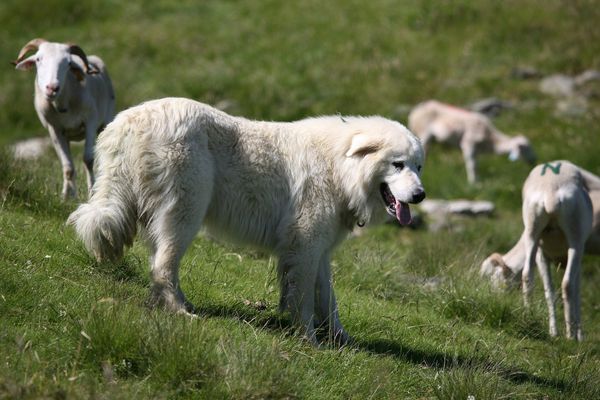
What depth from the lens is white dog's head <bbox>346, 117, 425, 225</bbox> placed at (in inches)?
295

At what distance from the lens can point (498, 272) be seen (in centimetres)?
1145

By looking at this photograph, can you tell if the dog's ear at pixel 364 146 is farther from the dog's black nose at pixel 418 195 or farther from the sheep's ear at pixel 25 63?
the sheep's ear at pixel 25 63

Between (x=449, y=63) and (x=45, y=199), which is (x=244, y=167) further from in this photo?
(x=449, y=63)

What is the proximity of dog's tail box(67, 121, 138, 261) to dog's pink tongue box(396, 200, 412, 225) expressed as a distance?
2298mm

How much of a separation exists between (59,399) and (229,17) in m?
20.6

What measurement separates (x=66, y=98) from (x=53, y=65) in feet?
1.56

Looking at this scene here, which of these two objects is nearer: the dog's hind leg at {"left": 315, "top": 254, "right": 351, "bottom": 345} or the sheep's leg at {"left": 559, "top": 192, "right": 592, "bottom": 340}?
the dog's hind leg at {"left": 315, "top": 254, "right": 351, "bottom": 345}

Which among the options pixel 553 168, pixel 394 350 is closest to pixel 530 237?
pixel 553 168

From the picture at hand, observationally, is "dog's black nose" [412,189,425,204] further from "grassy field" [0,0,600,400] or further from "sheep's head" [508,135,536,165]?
"sheep's head" [508,135,536,165]

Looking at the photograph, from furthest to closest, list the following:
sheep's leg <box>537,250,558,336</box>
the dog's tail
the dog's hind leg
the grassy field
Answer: sheep's leg <box>537,250,558,336</box>
the dog's hind leg
the dog's tail
the grassy field

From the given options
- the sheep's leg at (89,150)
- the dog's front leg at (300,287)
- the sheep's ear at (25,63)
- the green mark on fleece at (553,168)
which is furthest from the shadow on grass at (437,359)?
the sheep's ear at (25,63)

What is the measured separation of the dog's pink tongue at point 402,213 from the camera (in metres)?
7.51

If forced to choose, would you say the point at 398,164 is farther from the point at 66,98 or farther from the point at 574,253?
the point at 66,98

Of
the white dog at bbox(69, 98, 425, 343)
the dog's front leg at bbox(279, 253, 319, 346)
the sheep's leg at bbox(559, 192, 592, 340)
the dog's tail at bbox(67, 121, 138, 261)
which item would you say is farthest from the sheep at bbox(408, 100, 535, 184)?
the dog's tail at bbox(67, 121, 138, 261)
